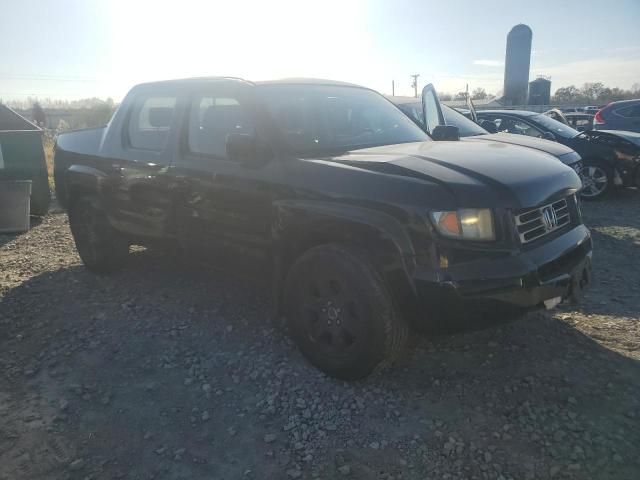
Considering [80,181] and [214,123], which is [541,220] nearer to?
[214,123]

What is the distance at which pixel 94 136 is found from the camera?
4859mm

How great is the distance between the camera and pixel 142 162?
13.1 feet

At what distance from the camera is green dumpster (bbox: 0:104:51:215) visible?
730cm

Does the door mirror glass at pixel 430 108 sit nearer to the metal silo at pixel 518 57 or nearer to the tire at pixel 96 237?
the tire at pixel 96 237

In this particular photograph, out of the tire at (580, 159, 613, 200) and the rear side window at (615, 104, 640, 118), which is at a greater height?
the rear side window at (615, 104, 640, 118)

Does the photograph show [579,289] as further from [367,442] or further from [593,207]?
[593,207]

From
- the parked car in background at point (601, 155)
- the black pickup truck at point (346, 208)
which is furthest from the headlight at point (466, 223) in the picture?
the parked car in background at point (601, 155)

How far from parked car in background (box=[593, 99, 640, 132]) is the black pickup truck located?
938cm

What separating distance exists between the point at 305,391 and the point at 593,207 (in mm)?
6627

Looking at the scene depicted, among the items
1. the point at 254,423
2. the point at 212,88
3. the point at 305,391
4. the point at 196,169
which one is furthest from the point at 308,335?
the point at 212,88

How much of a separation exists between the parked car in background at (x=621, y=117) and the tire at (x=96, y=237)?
10831 mm

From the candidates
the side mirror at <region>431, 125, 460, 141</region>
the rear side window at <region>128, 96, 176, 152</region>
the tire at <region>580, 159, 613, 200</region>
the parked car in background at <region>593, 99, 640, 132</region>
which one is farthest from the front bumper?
the parked car in background at <region>593, 99, 640, 132</region>

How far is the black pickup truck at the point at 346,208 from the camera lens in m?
2.45

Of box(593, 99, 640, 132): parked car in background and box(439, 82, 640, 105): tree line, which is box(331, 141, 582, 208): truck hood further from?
box(439, 82, 640, 105): tree line
